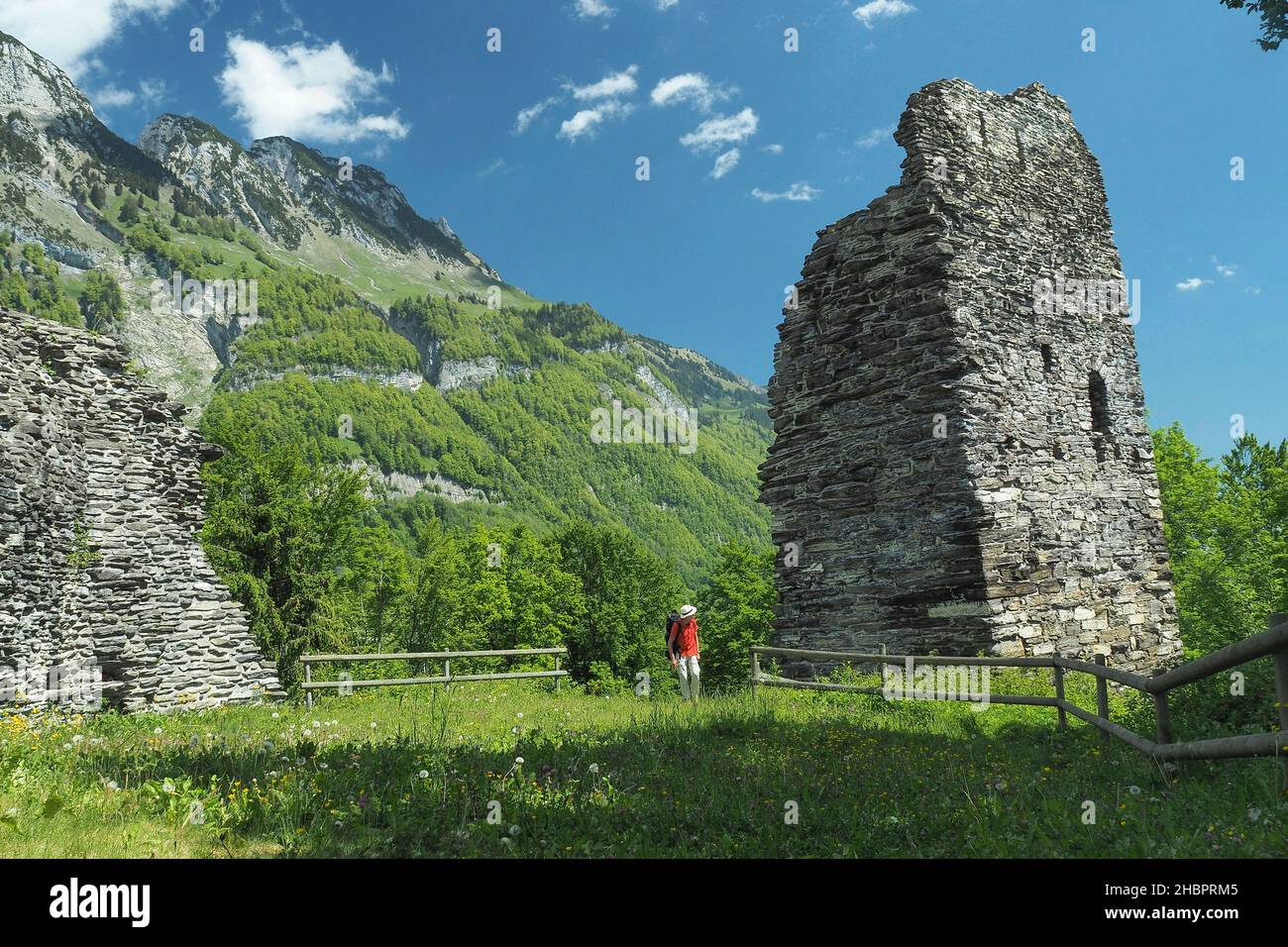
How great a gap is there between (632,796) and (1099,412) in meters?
13.1

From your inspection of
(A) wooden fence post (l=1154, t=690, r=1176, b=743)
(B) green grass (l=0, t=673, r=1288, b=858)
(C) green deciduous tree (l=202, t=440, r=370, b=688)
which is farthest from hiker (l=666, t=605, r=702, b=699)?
(C) green deciduous tree (l=202, t=440, r=370, b=688)

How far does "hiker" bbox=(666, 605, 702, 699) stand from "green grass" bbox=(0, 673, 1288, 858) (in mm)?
5556

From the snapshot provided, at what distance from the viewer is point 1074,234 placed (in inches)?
616

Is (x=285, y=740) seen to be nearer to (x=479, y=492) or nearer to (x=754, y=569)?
(x=754, y=569)

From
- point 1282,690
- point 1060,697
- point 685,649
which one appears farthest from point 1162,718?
point 685,649

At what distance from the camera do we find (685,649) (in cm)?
1488

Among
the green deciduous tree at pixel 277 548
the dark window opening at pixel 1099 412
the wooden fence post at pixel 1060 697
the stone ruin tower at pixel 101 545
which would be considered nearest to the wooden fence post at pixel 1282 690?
the wooden fence post at pixel 1060 697

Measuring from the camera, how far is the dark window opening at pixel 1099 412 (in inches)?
578

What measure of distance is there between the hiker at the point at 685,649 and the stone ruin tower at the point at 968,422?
1677mm

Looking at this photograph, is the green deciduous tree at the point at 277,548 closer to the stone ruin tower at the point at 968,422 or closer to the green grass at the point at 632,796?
the green grass at the point at 632,796

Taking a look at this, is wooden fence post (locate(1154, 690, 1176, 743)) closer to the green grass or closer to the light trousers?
the green grass
